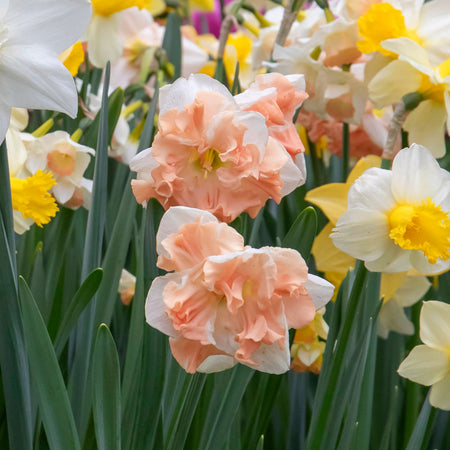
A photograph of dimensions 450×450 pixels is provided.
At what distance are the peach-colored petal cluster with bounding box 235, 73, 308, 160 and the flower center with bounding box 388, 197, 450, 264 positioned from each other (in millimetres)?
143

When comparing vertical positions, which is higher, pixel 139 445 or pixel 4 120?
pixel 4 120

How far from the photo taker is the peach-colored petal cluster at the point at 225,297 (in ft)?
1.27

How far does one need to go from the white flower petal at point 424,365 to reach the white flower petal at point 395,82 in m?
0.27

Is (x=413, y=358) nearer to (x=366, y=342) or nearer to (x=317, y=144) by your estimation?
(x=366, y=342)

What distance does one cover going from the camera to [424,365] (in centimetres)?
63

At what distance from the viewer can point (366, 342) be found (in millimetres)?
625

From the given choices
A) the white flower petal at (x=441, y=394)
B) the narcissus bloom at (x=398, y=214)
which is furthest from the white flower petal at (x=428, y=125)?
the white flower petal at (x=441, y=394)

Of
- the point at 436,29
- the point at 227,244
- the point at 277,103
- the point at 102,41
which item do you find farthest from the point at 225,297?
the point at 102,41

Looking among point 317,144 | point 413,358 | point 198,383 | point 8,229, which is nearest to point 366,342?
point 413,358

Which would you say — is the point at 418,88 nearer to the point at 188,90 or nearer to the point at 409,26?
the point at 409,26

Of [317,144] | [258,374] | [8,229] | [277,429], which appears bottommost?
[277,429]

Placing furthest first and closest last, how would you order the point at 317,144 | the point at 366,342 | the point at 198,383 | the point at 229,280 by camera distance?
the point at 317,144, the point at 366,342, the point at 198,383, the point at 229,280

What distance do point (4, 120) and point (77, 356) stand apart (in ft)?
1.02

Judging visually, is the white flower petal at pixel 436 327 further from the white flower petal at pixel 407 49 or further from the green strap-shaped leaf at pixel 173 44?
the green strap-shaped leaf at pixel 173 44
